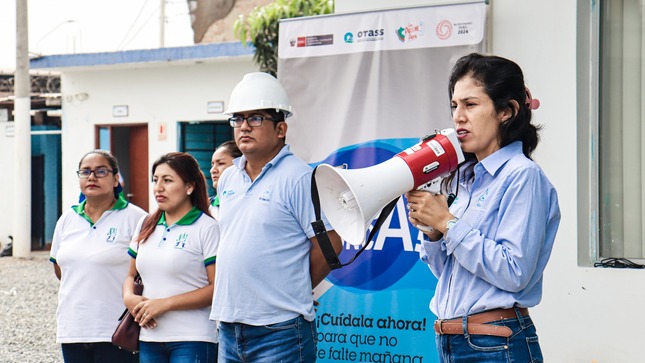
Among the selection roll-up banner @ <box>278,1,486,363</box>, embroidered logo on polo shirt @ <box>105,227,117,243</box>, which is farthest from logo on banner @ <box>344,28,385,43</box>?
embroidered logo on polo shirt @ <box>105,227,117,243</box>

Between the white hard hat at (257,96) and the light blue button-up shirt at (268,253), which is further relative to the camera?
the white hard hat at (257,96)

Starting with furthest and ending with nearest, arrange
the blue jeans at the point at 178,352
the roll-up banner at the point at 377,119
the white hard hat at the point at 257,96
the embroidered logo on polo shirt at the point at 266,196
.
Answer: the roll-up banner at the point at 377,119
the blue jeans at the point at 178,352
the white hard hat at the point at 257,96
the embroidered logo on polo shirt at the point at 266,196

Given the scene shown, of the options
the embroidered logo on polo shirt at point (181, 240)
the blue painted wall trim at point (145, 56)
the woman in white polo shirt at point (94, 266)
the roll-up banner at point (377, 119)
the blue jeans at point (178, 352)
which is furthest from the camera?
the blue painted wall trim at point (145, 56)

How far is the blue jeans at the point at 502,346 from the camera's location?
2.61 m

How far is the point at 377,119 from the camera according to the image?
16.6ft

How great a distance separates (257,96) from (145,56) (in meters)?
12.1

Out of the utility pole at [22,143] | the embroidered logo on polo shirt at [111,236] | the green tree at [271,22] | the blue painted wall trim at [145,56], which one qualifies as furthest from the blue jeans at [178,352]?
the utility pole at [22,143]

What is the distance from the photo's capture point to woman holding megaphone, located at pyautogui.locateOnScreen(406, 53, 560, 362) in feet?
8.44

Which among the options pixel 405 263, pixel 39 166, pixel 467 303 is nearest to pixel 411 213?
pixel 467 303

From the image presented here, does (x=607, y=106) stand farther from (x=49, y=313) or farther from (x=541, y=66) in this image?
(x=49, y=313)

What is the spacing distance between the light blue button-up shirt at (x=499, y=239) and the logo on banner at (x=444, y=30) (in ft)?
7.28

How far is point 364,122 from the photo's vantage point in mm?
5117

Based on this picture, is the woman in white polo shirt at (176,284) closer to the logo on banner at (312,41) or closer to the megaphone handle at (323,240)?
the megaphone handle at (323,240)

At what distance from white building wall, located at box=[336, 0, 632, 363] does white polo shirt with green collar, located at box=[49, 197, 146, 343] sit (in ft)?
7.62
